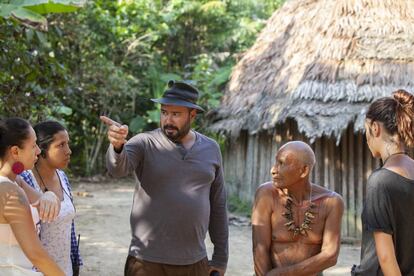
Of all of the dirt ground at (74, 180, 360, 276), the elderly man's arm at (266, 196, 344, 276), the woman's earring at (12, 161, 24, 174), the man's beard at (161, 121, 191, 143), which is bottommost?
the dirt ground at (74, 180, 360, 276)

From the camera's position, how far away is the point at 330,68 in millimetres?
9578

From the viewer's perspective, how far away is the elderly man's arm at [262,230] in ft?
9.85

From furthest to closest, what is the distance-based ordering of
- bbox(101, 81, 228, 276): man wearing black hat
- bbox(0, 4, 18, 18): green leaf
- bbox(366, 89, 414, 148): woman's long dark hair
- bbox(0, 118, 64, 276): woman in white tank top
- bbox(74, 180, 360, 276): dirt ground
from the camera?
bbox(74, 180, 360, 276): dirt ground < bbox(0, 4, 18, 18): green leaf < bbox(101, 81, 228, 276): man wearing black hat < bbox(366, 89, 414, 148): woman's long dark hair < bbox(0, 118, 64, 276): woman in white tank top

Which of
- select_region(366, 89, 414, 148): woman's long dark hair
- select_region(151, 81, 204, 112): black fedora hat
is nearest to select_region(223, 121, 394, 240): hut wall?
select_region(151, 81, 204, 112): black fedora hat

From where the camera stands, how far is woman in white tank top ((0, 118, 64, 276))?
249cm

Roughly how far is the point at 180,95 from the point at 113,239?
241 inches

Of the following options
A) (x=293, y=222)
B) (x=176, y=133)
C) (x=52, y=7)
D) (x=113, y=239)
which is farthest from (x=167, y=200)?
(x=113, y=239)

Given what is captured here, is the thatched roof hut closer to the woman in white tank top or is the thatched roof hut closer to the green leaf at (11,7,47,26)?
the green leaf at (11,7,47,26)

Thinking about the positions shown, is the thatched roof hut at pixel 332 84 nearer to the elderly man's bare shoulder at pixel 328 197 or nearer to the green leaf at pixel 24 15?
the green leaf at pixel 24 15

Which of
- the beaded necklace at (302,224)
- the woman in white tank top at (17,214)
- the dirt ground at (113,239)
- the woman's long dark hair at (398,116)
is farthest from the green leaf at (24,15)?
the dirt ground at (113,239)

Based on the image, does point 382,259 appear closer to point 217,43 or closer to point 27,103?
point 27,103

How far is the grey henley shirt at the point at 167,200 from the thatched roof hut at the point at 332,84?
5.96m

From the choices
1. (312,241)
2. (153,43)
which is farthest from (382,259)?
(153,43)

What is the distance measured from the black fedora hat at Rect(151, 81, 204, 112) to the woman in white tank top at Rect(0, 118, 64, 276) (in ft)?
3.24
